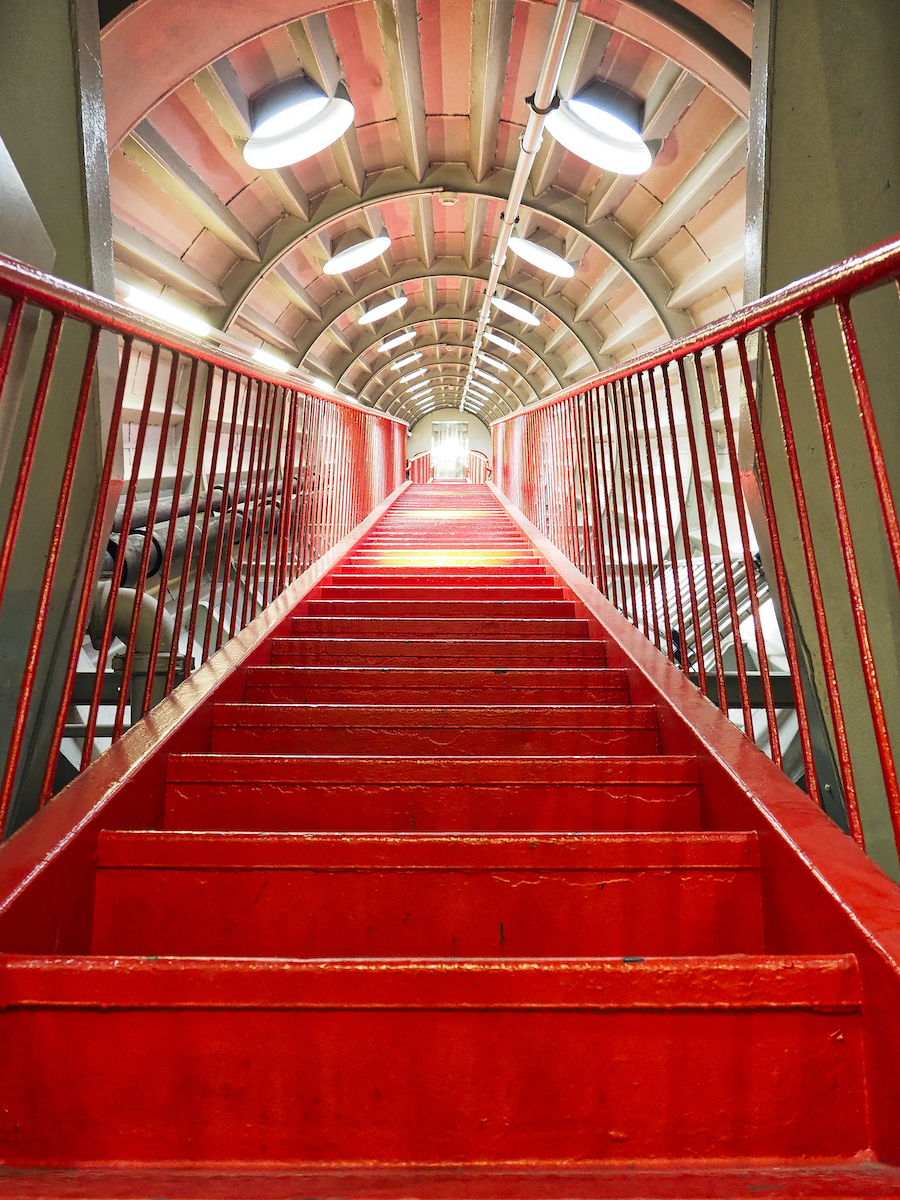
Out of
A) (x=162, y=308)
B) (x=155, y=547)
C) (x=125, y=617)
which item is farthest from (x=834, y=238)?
(x=162, y=308)

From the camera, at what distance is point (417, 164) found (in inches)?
272

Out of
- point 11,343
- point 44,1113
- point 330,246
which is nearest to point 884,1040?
point 44,1113

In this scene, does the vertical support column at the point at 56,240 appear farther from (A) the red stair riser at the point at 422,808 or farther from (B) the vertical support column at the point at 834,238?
(B) the vertical support column at the point at 834,238

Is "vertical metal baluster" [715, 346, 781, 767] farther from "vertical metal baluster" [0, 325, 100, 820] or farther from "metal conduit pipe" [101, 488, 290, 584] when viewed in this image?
"metal conduit pipe" [101, 488, 290, 584]

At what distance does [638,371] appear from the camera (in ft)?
9.23

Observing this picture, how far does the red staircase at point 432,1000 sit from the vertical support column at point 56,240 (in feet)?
2.90

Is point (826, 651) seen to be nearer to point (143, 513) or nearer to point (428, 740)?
point (428, 740)

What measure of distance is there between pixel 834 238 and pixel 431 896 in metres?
2.44

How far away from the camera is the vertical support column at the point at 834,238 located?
88.5 inches

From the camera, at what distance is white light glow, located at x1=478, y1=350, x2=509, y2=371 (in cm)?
1475

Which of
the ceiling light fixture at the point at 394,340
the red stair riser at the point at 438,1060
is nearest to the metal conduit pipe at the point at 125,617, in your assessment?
the red stair riser at the point at 438,1060

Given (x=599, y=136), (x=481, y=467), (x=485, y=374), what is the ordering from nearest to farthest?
1. (x=599, y=136)
2. (x=485, y=374)
3. (x=481, y=467)

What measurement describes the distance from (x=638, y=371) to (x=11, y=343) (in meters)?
2.20

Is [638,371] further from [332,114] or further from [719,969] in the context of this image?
[332,114]
